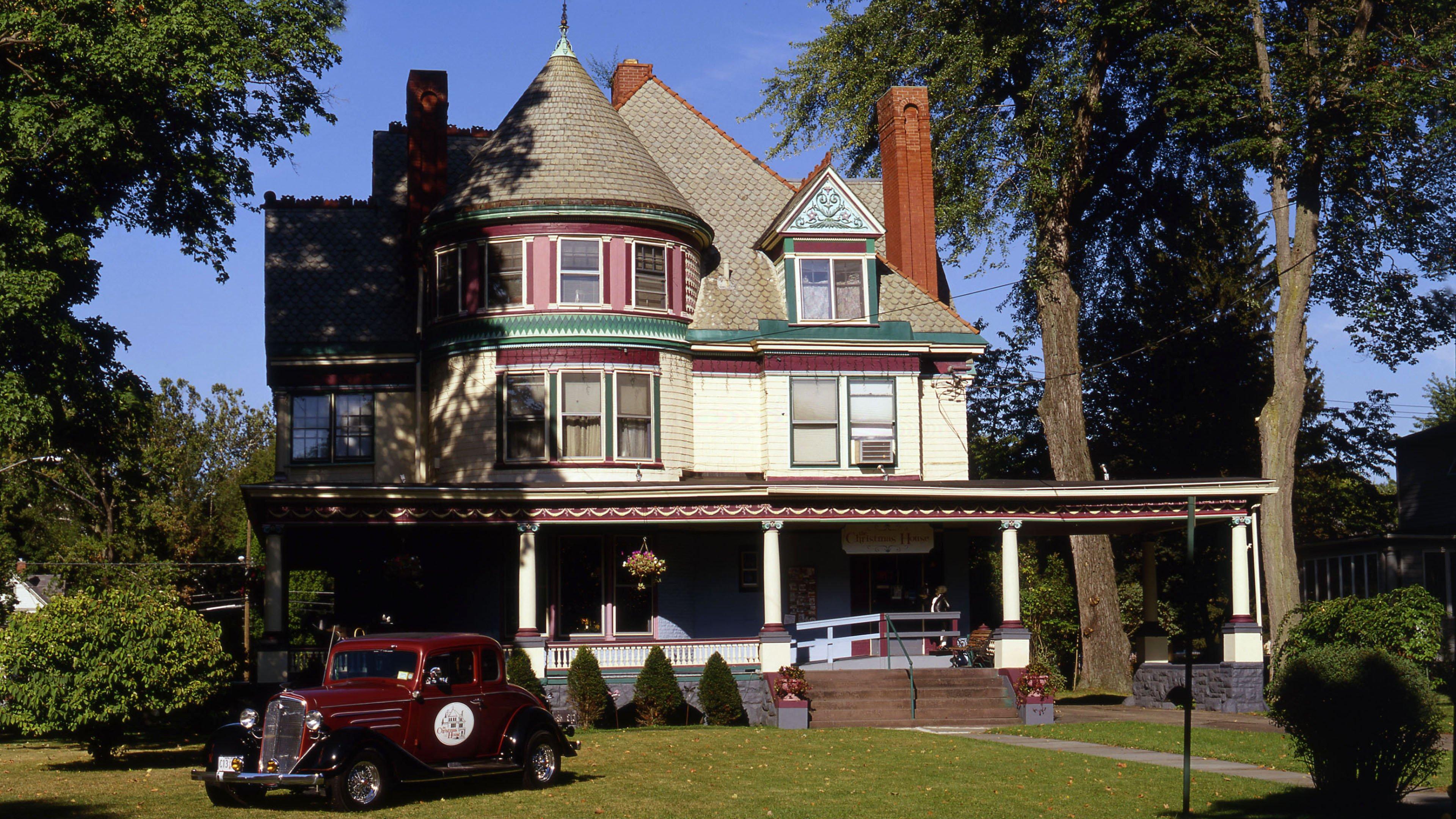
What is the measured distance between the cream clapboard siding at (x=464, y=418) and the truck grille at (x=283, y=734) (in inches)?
568

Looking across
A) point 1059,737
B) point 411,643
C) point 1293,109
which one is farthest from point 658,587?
point 1293,109

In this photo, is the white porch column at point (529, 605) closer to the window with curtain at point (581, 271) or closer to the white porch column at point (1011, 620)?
the window with curtain at point (581, 271)

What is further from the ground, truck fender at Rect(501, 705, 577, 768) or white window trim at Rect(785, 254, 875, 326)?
white window trim at Rect(785, 254, 875, 326)

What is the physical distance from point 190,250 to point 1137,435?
29.3m

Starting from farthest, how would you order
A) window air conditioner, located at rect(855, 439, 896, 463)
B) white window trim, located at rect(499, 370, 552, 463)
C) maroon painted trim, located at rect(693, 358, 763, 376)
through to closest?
maroon painted trim, located at rect(693, 358, 763, 376) < window air conditioner, located at rect(855, 439, 896, 463) < white window trim, located at rect(499, 370, 552, 463)

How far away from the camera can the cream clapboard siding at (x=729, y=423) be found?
100 ft

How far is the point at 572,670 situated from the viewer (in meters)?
A: 25.8

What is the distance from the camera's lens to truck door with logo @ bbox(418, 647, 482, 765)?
15609 millimetres

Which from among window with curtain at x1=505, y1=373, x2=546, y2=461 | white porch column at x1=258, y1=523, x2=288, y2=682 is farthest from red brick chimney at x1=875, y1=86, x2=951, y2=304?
white porch column at x1=258, y1=523, x2=288, y2=682

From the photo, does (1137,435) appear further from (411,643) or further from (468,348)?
(411,643)

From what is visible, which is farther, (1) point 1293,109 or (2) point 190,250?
(1) point 1293,109

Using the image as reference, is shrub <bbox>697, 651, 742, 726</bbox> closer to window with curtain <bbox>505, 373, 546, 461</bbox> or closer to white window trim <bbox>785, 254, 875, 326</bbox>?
window with curtain <bbox>505, 373, 546, 461</bbox>

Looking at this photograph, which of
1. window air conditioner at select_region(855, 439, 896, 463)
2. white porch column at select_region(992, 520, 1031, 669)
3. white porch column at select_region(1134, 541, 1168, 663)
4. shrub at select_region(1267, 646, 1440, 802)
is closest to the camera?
shrub at select_region(1267, 646, 1440, 802)

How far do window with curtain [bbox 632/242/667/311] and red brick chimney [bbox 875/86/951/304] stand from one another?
620 cm
